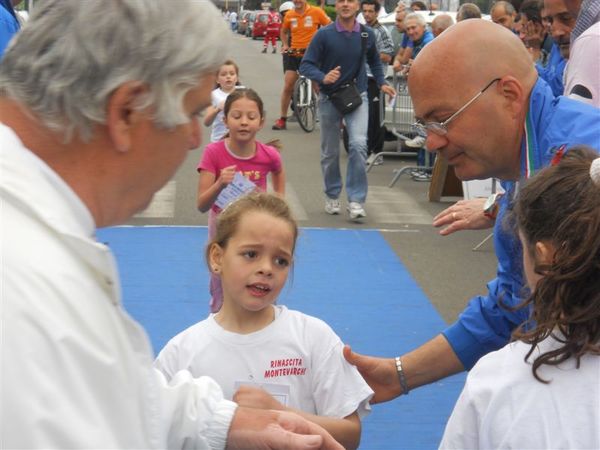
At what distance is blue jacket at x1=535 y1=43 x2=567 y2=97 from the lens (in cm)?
647

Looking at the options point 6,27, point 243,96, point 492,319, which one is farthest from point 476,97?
point 243,96

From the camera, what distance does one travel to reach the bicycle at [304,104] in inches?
634

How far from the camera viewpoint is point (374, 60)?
37.0 ft

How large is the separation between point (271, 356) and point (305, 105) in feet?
43.5

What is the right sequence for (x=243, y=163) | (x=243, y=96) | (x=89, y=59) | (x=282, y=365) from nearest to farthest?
1. (x=89, y=59)
2. (x=282, y=365)
3. (x=243, y=163)
4. (x=243, y=96)

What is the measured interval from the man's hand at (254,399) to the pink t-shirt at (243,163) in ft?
11.3

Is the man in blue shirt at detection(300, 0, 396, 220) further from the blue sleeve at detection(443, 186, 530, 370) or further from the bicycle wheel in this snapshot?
the blue sleeve at detection(443, 186, 530, 370)

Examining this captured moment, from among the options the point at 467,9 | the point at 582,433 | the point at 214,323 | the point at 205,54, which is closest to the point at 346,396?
the point at 214,323

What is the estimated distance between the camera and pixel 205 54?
193 cm

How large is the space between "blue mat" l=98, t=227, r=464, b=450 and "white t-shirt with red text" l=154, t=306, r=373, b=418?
1.82 metres

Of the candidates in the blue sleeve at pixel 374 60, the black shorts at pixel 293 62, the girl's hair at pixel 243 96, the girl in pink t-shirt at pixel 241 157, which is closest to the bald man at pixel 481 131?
the girl in pink t-shirt at pixel 241 157

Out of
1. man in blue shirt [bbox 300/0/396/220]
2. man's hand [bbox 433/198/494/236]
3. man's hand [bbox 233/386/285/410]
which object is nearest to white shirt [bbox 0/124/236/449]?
man's hand [bbox 233/386/285/410]

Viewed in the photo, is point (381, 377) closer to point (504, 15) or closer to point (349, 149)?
point (349, 149)

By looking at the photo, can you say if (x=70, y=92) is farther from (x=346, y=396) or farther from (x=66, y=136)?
(x=346, y=396)
